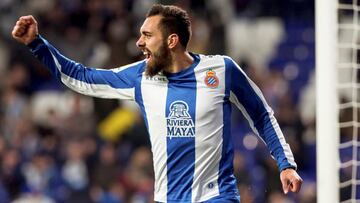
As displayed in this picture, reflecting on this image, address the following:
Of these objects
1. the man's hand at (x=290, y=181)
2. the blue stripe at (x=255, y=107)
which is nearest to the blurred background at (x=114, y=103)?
the blue stripe at (x=255, y=107)

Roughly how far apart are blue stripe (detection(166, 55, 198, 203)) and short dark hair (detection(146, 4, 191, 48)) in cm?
35

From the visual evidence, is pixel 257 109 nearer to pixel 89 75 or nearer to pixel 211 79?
pixel 211 79

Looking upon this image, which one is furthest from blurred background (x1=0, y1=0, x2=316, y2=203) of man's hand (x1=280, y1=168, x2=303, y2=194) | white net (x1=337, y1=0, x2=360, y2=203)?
man's hand (x1=280, y1=168, x2=303, y2=194)

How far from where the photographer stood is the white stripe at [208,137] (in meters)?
5.58

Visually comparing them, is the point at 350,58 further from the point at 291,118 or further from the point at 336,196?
the point at 336,196

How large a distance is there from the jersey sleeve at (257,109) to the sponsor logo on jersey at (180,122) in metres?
0.30

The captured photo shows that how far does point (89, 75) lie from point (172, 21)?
0.62 meters

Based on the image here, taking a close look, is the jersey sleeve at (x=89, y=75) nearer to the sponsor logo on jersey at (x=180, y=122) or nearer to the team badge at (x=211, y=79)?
the sponsor logo on jersey at (x=180, y=122)

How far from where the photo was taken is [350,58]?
1231 cm

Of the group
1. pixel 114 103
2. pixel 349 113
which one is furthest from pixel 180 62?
pixel 114 103

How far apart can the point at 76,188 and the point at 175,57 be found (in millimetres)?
5919

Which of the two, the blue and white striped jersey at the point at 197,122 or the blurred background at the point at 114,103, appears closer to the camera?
the blue and white striped jersey at the point at 197,122

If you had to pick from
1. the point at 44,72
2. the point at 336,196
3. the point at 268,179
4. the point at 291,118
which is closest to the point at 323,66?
the point at 336,196

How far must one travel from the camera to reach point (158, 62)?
5.66 meters
